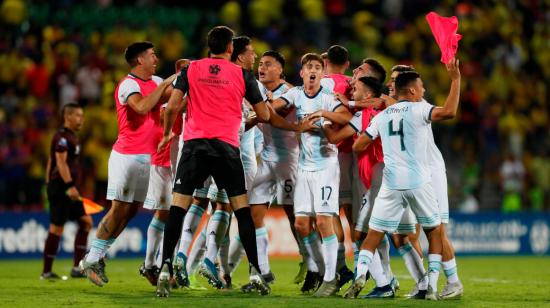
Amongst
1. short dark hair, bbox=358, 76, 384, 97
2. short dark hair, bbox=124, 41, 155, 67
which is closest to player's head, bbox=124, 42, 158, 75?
short dark hair, bbox=124, 41, 155, 67

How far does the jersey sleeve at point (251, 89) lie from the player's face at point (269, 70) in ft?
4.62

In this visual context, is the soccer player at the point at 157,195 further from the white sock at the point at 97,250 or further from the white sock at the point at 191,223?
the white sock at the point at 97,250

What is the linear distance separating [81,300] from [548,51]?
1908 cm

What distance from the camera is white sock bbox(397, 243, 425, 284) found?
11133 mm

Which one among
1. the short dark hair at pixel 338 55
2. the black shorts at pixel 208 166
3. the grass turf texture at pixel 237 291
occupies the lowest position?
the grass turf texture at pixel 237 291

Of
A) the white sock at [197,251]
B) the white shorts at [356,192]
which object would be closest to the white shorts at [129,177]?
the white sock at [197,251]

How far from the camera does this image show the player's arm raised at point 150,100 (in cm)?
1123

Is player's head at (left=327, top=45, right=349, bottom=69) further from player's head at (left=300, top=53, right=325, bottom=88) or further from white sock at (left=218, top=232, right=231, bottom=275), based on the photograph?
white sock at (left=218, top=232, right=231, bottom=275)

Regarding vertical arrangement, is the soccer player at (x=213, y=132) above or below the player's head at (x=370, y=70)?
below

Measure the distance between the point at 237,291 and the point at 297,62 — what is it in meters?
12.4

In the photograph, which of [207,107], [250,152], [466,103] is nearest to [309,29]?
[466,103]

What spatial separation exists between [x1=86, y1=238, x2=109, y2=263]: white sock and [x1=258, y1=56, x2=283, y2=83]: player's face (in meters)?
2.59

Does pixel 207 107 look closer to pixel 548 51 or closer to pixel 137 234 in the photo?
pixel 137 234

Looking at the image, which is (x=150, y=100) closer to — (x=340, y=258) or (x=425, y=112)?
(x=340, y=258)
